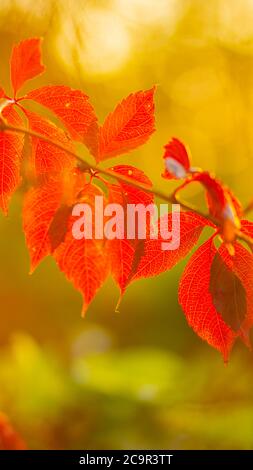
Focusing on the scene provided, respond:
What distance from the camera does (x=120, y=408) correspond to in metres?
2.53

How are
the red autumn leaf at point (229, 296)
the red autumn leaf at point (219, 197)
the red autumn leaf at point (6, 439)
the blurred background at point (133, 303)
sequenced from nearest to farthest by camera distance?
the red autumn leaf at point (219, 197)
the red autumn leaf at point (229, 296)
the red autumn leaf at point (6, 439)
the blurred background at point (133, 303)

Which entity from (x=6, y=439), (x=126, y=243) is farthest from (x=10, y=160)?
(x=6, y=439)

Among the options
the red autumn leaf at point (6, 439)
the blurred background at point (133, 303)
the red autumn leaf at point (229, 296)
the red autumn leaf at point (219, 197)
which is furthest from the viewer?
the blurred background at point (133, 303)

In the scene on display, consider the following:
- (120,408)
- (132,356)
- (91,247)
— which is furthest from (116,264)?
(132,356)

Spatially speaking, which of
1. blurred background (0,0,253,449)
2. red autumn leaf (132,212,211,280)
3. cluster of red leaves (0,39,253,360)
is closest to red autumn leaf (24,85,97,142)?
cluster of red leaves (0,39,253,360)

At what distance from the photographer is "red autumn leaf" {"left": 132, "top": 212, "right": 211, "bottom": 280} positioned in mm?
759

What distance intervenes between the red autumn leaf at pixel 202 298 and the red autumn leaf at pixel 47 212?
6.0 inches

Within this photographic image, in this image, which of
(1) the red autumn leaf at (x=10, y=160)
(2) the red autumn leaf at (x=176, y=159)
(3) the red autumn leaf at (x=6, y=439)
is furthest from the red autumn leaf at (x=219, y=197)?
(3) the red autumn leaf at (x=6, y=439)

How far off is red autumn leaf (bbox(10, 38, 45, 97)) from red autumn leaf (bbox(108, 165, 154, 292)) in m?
0.16

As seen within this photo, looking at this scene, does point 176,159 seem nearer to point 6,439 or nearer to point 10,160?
point 10,160

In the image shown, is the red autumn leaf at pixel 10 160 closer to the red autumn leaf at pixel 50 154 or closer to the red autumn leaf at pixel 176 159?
the red autumn leaf at pixel 50 154

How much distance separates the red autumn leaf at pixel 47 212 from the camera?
2.38 ft

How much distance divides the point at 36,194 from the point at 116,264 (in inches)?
4.8
